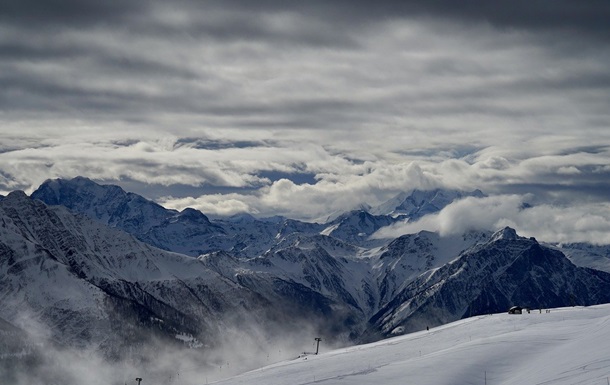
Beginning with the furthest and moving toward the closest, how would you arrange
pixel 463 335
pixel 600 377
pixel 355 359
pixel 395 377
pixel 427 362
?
pixel 463 335
pixel 355 359
pixel 427 362
pixel 395 377
pixel 600 377

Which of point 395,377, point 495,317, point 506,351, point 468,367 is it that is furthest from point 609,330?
point 495,317

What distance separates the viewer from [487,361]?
72.4m

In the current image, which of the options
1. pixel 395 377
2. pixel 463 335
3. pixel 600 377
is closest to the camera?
pixel 600 377

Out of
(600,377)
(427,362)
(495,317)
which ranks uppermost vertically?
(600,377)

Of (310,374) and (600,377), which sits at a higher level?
(600,377)

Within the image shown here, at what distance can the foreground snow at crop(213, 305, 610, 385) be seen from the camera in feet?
203

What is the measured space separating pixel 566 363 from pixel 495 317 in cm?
5290

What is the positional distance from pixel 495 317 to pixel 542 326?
21.7m

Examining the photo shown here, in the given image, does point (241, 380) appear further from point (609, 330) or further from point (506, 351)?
point (609, 330)

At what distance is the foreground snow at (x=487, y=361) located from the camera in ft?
203

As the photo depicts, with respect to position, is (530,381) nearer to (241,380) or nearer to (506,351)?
(506,351)

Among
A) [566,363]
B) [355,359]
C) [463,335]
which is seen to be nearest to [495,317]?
[463,335]

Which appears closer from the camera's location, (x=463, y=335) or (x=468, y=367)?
(x=468, y=367)

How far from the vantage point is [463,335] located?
98.6 m
